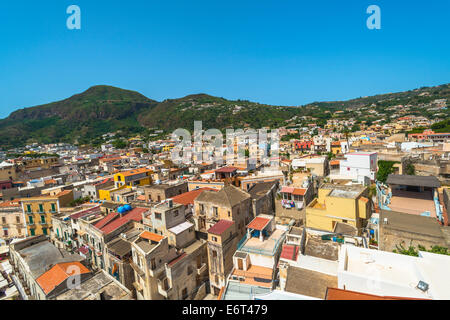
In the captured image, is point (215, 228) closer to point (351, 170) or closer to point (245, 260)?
point (245, 260)

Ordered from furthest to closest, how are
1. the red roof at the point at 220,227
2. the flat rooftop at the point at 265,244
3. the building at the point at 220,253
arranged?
the red roof at the point at 220,227, the building at the point at 220,253, the flat rooftop at the point at 265,244

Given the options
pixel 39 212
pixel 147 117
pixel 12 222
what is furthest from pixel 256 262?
pixel 147 117

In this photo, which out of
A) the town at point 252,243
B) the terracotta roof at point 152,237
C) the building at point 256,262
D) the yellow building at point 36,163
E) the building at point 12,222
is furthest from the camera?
the yellow building at point 36,163

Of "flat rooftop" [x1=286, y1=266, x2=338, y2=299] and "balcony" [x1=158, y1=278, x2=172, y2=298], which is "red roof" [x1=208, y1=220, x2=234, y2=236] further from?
"flat rooftop" [x1=286, y1=266, x2=338, y2=299]

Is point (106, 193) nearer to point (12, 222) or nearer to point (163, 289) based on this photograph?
point (12, 222)

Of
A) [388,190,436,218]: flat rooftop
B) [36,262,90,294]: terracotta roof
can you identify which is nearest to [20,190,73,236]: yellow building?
[36,262,90,294]: terracotta roof

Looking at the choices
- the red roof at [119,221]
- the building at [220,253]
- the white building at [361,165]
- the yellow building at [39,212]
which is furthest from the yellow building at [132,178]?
the white building at [361,165]

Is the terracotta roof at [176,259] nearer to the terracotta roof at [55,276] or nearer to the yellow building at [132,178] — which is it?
the terracotta roof at [55,276]
